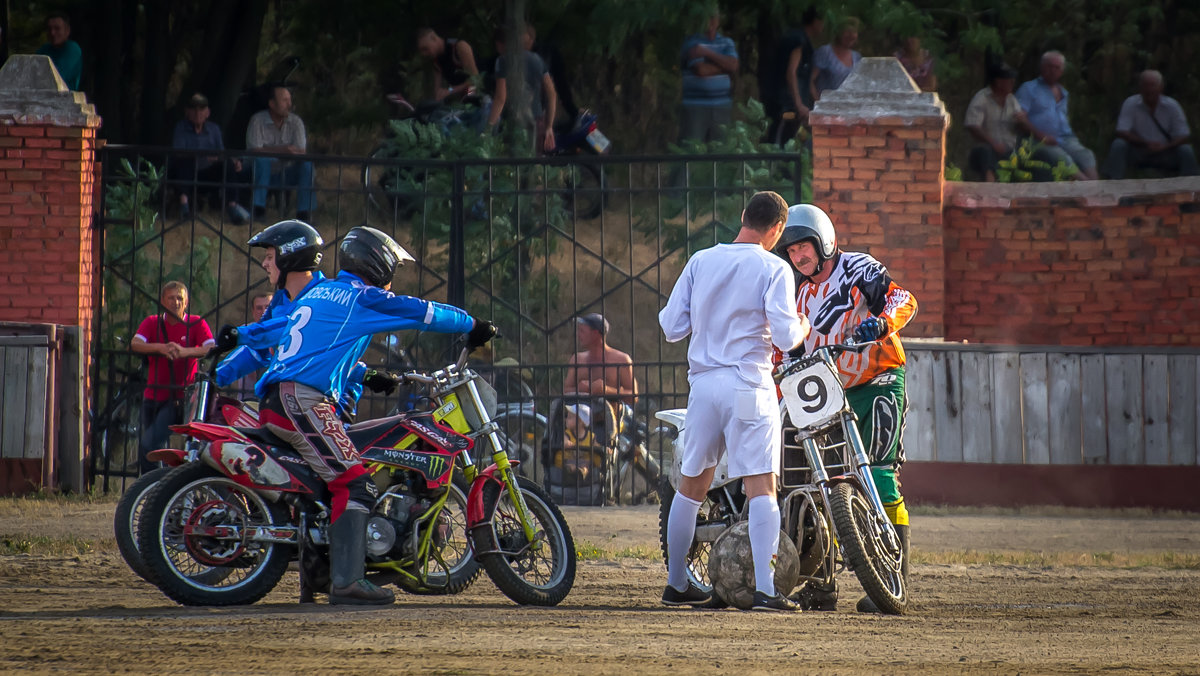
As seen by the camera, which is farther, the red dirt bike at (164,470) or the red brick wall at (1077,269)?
the red brick wall at (1077,269)

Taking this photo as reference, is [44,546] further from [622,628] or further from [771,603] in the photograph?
[771,603]

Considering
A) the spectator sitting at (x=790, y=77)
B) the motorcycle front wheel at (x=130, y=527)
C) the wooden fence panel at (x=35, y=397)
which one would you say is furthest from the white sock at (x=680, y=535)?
the spectator sitting at (x=790, y=77)

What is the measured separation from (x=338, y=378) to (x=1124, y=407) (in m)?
6.94

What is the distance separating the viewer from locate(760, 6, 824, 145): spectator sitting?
16.6 meters

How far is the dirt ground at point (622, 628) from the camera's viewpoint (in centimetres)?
560

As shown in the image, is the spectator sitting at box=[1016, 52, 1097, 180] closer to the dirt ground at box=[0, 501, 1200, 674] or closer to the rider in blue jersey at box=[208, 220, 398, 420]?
the dirt ground at box=[0, 501, 1200, 674]

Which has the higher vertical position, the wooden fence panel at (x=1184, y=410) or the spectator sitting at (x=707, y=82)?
the spectator sitting at (x=707, y=82)

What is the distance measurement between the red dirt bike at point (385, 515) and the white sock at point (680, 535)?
1.62 ft


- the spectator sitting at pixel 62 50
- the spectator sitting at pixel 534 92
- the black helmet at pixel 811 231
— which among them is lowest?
the black helmet at pixel 811 231

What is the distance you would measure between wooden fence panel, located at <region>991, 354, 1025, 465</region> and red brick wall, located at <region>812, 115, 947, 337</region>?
943 mm

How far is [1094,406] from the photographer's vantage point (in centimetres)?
1218

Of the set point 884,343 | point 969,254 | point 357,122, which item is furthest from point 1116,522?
point 357,122

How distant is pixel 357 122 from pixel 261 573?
13.6m

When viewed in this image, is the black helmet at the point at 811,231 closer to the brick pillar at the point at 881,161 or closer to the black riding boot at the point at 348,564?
the black riding boot at the point at 348,564
